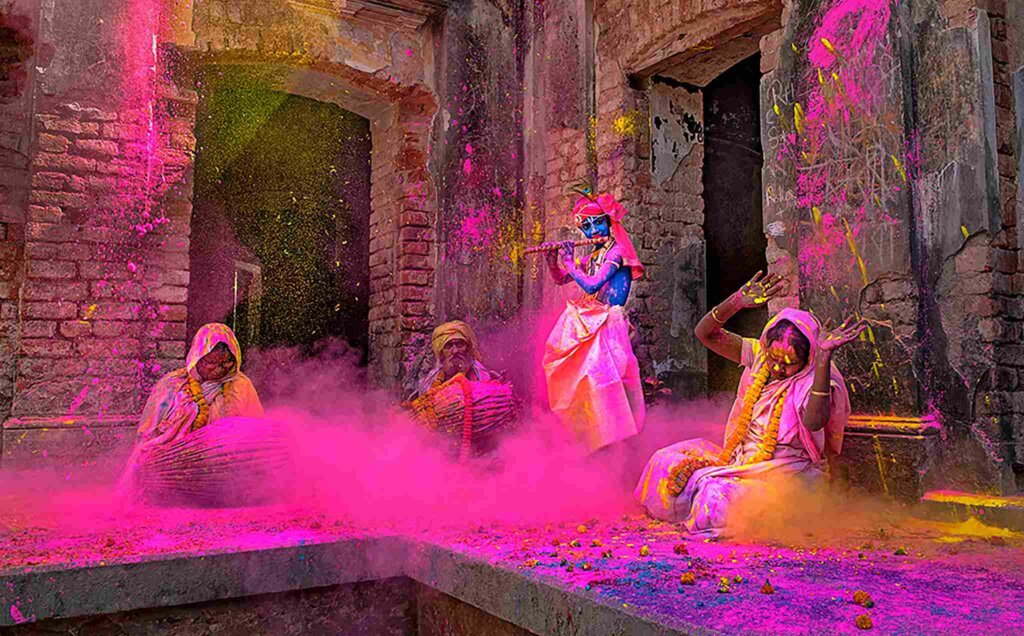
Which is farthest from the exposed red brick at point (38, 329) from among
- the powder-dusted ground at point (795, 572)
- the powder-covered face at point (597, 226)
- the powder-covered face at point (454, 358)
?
the powder-covered face at point (597, 226)

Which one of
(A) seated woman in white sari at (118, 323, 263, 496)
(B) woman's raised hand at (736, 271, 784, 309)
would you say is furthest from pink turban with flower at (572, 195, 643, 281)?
(A) seated woman in white sari at (118, 323, 263, 496)

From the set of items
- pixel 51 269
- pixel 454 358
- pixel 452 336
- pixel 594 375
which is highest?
pixel 51 269

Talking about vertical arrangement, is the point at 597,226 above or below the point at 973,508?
above

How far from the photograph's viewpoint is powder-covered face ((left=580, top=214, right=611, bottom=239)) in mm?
5457

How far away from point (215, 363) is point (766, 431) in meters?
3.23

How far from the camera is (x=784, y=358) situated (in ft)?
13.8

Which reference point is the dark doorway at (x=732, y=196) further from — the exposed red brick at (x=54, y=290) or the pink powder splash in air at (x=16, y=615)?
the pink powder splash in air at (x=16, y=615)

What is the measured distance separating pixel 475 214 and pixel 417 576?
4571 mm

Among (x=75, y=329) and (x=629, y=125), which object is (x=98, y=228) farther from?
(x=629, y=125)

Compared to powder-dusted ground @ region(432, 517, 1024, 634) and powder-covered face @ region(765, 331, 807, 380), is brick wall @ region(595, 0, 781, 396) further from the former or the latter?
powder-dusted ground @ region(432, 517, 1024, 634)

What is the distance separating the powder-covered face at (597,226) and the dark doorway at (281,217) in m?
3.37

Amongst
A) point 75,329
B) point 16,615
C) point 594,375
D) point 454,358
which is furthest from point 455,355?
point 16,615

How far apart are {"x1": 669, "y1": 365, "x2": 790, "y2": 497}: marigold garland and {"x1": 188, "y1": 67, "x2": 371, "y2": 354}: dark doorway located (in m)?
4.63

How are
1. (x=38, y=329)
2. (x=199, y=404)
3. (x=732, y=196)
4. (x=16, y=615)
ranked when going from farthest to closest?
(x=732, y=196)
(x=38, y=329)
(x=199, y=404)
(x=16, y=615)
